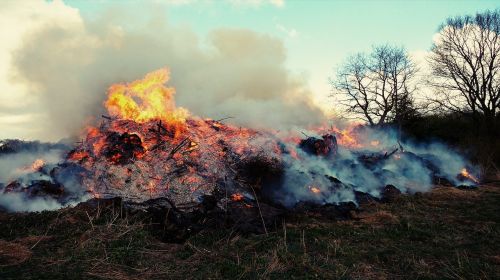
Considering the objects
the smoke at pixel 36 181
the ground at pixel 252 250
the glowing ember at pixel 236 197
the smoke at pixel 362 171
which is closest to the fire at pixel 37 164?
the smoke at pixel 36 181

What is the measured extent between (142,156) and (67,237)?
12.9 ft

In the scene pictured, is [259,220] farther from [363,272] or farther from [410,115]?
[410,115]

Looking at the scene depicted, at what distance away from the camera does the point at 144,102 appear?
1220 centimetres

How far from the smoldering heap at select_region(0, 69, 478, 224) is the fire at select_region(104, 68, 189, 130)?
0.11 ft

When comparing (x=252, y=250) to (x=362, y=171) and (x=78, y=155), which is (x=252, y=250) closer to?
(x=78, y=155)

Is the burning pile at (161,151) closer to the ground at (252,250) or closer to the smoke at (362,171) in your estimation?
the smoke at (362,171)

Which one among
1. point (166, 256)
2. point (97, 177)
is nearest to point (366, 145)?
point (97, 177)

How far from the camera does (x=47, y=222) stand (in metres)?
7.67

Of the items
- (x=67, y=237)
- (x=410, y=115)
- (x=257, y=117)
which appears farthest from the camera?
(x=410, y=115)

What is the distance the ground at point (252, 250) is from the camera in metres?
5.66

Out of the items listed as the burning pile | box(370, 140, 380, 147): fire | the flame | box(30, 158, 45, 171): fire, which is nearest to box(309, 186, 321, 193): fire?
the burning pile

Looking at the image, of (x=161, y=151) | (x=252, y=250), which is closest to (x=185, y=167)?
(x=161, y=151)

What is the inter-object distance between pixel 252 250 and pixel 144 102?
23.8ft

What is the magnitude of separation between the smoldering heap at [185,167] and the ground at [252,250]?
4.53 feet
